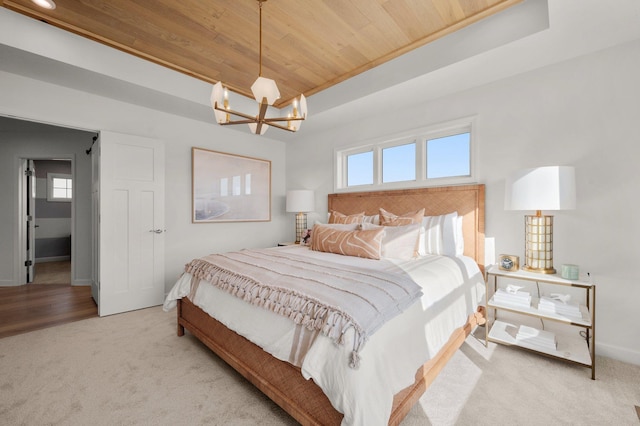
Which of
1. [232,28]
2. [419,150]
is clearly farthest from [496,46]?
[232,28]

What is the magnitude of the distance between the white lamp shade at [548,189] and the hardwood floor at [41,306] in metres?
4.56

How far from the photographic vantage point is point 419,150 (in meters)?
3.30

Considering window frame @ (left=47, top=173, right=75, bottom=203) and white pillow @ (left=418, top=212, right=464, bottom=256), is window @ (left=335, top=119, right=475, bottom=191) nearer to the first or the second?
white pillow @ (left=418, top=212, right=464, bottom=256)

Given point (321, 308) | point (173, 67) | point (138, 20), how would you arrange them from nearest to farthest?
point (321, 308) → point (138, 20) → point (173, 67)

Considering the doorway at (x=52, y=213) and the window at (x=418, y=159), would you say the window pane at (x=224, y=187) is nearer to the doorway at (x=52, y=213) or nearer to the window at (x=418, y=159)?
the window at (x=418, y=159)

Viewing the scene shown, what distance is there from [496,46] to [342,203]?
2450mm

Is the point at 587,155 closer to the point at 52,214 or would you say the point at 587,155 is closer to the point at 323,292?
the point at 323,292

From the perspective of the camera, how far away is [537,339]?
2143 millimetres

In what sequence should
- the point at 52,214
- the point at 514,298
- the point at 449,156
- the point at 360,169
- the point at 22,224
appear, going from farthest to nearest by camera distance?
the point at 52,214 < the point at 22,224 < the point at 360,169 < the point at 449,156 < the point at 514,298

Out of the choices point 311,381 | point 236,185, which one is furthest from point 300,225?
point 311,381

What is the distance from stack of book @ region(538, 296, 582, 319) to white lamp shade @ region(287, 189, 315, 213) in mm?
3021

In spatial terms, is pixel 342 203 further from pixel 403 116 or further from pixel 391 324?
pixel 391 324

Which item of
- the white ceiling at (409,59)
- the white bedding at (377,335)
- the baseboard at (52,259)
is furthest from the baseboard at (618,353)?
the baseboard at (52,259)

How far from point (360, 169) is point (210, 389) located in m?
3.23
